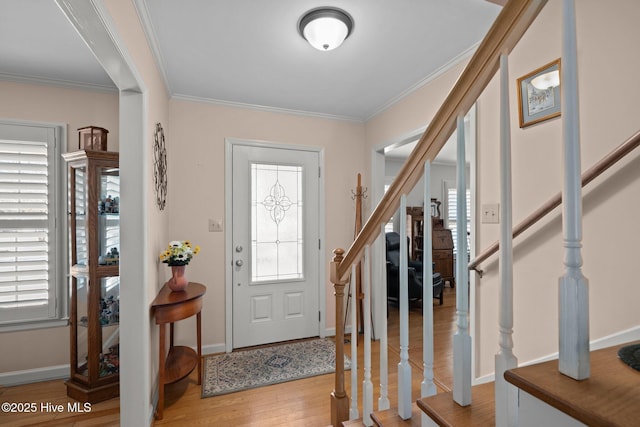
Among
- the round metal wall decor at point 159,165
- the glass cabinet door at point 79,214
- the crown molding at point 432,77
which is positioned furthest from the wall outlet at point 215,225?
the crown molding at point 432,77

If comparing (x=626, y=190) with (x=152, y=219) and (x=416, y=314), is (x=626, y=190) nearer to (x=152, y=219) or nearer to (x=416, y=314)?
(x=152, y=219)

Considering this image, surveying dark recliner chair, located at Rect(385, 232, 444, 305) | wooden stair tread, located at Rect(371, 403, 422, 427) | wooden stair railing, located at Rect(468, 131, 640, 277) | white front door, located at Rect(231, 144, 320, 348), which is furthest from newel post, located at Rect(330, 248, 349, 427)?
dark recliner chair, located at Rect(385, 232, 444, 305)

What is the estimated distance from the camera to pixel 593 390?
49 centimetres

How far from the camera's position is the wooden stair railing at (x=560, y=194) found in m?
1.14

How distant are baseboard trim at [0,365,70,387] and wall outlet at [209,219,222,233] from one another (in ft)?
5.23

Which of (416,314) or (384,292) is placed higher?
(384,292)

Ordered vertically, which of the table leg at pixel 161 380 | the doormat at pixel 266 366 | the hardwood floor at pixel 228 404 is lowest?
the hardwood floor at pixel 228 404

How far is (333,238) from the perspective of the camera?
3336mm

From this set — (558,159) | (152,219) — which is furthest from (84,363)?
(558,159)

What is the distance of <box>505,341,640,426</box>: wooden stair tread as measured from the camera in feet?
1.44

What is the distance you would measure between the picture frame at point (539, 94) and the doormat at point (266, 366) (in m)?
2.29

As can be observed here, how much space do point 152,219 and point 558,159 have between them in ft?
7.83

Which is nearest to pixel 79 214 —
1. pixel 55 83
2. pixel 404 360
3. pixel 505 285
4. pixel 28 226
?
pixel 28 226

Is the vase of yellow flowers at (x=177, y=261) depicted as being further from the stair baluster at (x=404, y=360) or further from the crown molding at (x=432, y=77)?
the crown molding at (x=432, y=77)
